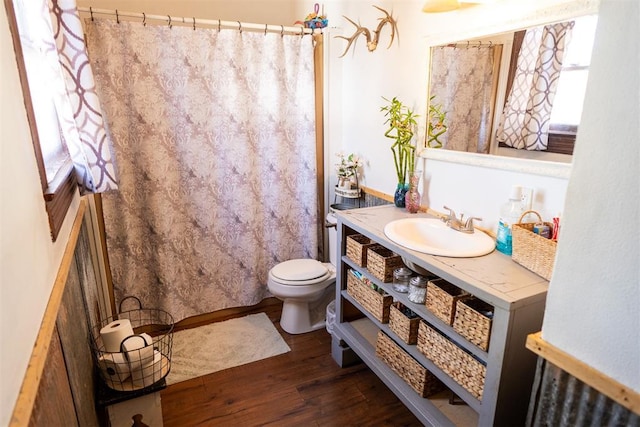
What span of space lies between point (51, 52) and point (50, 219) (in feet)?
2.01

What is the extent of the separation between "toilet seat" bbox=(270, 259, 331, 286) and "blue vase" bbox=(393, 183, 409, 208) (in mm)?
677

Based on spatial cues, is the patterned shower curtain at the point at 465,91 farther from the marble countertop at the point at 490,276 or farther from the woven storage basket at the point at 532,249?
the marble countertop at the point at 490,276

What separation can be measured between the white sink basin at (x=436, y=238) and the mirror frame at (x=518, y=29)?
12.3 inches

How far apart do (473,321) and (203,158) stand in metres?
1.82

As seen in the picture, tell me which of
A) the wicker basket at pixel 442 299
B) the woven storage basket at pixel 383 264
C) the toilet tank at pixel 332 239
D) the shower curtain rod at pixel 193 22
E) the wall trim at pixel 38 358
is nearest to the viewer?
the wall trim at pixel 38 358

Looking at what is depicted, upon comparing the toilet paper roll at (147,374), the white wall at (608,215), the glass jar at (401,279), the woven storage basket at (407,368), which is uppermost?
the white wall at (608,215)

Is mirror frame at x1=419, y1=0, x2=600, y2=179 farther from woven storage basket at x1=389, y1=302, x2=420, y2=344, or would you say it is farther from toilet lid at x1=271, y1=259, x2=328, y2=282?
toilet lid at x1=271, y1=259, x2=328, y2=282

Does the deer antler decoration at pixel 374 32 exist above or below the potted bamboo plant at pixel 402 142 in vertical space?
above

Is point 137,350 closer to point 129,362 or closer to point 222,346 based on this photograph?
point 129,362

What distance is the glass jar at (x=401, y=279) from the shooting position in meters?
1.74

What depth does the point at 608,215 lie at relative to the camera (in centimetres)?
72

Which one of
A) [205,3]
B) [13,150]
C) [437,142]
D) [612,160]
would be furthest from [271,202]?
[612,160]

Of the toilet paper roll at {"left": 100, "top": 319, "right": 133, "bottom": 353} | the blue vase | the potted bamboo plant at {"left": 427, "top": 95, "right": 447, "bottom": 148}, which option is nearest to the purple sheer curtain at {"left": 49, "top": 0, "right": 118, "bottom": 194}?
the toilet paper roll at {"left": 100, "top": 319, "right": 133, "bottom": 353}

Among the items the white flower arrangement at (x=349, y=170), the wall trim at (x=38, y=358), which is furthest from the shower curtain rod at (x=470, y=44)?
the wall trim at (x=38, y=358)
